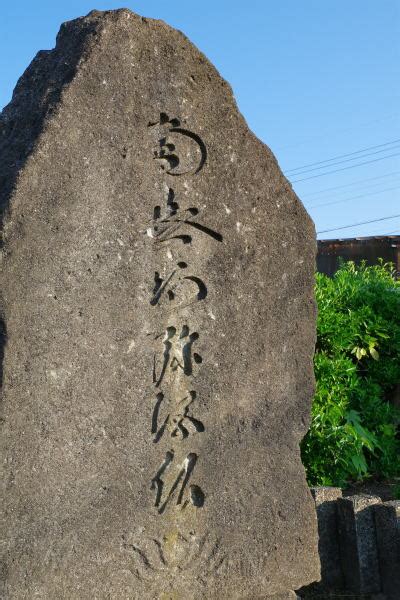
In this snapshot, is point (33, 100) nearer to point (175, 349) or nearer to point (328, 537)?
point (175, 349)

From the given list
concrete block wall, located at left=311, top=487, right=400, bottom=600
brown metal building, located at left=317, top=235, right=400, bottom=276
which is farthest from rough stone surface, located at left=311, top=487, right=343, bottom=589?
brown metal building, located at left=317, top=235, right=400, bottom=276

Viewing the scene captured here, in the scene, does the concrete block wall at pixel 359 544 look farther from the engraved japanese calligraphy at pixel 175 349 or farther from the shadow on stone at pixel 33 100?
the shadow on stone at pixel 33 100

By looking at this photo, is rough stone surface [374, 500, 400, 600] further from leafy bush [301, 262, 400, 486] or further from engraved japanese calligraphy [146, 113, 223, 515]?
engraved japanese calligraphy [146, 113, 223, 515]

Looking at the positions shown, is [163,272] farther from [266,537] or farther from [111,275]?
[266,537]

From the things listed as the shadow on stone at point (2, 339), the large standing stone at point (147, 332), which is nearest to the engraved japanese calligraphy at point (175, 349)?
the large standing stone at point (147, 332)

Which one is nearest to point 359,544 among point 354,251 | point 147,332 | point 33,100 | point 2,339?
point 147,332

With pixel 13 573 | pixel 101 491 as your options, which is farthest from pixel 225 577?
pixel 13 573

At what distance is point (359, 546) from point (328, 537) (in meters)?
0.17

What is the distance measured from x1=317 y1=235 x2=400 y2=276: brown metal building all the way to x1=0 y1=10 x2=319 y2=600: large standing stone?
26.3ft

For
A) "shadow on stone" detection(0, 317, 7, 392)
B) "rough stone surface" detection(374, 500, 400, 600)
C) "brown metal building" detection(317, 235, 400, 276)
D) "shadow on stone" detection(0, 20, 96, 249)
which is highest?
"brown metal building" detection(317, 235, 400, 276)

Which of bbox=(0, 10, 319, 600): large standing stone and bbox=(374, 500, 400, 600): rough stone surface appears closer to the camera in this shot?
bbox=(0, 10, 319, 600): large standing stone

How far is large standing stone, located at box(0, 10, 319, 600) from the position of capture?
2791 mm

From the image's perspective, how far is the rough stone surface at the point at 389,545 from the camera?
13.1 ft

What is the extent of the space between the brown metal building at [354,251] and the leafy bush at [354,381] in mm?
4603
